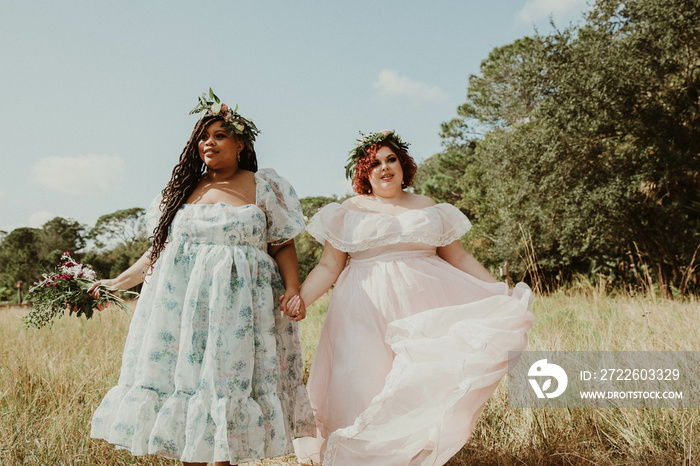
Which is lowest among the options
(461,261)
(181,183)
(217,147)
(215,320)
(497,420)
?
(497,420)

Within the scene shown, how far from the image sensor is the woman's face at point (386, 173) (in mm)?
3000

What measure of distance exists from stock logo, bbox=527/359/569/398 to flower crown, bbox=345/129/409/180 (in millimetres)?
2025

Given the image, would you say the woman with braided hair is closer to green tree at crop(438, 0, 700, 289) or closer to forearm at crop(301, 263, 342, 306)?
forearm at crop(301, 263, 342, 306)

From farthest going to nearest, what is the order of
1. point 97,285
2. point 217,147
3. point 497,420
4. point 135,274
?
1. point 497,420
2. point 97,285
3. point 135,274
4. point 217,147

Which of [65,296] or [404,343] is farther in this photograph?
[65,296]

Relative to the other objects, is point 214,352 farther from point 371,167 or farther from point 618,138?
point 618,138

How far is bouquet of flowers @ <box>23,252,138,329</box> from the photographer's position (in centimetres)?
304

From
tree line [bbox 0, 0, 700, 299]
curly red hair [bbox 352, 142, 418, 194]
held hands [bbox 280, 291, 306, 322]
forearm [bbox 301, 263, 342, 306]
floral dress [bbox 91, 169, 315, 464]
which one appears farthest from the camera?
tree line [bbox 0, 0, 700, 299]

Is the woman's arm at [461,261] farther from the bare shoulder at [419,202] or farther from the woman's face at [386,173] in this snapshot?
the woman's face at [386,173]

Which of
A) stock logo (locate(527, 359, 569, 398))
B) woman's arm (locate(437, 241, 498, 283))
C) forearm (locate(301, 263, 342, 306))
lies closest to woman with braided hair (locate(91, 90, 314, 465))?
forearm (locate(301, 263, 342, 306))

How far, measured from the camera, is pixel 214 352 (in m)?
2.18

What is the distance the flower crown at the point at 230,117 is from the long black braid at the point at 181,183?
25 millimetres

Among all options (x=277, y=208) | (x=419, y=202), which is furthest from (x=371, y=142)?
(x=277, y=208)

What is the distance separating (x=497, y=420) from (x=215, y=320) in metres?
2.19
